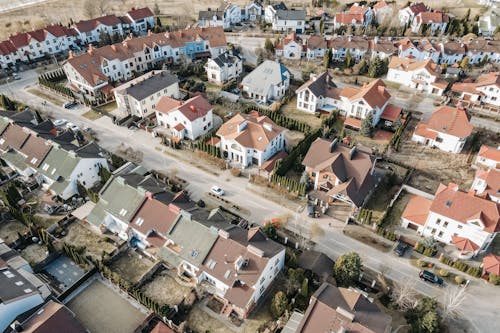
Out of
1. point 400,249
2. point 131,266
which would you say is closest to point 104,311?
point 131,266

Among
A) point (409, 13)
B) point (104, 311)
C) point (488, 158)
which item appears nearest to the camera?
point (104, 311)

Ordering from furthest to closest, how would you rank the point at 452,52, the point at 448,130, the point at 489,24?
the point at 489,24 → the point at 452,52 → the point at 448,130

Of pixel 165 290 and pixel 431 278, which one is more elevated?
pixel 165 290

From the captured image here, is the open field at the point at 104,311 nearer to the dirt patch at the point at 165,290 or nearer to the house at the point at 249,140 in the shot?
the dirt patch at the point at 165,290

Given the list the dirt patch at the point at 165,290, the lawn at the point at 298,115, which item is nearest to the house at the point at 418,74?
the lawn at the point at 298,115

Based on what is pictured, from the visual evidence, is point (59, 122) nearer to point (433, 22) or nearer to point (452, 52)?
point (452, 52)

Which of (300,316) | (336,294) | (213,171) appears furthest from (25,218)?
(336,294)

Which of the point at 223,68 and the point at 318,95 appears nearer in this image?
the point at 318,95
